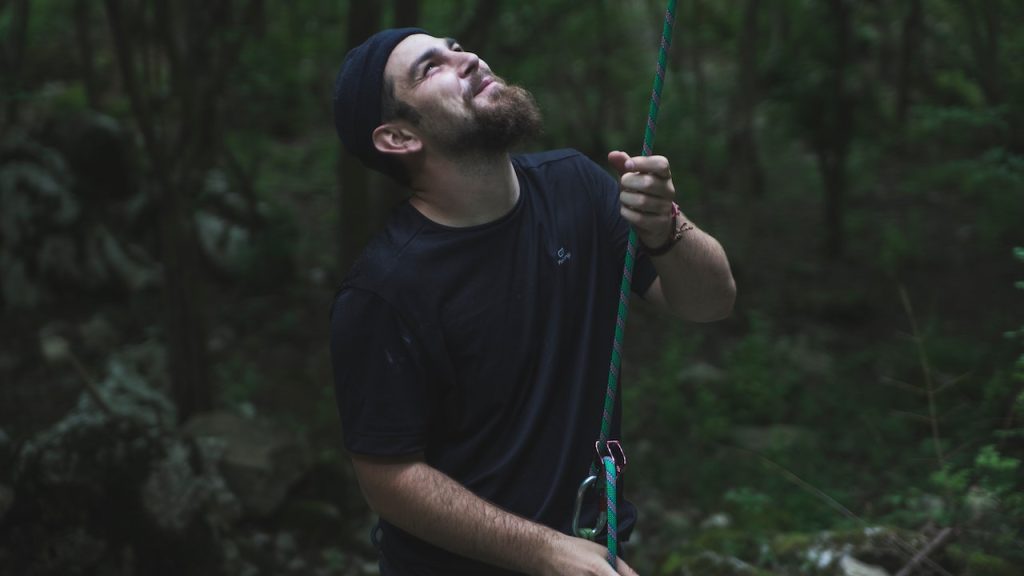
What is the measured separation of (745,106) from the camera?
8.91 metres

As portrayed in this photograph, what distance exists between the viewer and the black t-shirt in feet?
6.61

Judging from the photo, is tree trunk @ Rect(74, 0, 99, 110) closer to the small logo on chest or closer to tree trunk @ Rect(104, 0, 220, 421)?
tree trunk @ Rect(104, 0, 220, 421)

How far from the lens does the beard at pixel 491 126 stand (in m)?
2.05

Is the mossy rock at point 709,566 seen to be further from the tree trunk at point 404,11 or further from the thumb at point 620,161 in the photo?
the tree trunk at point 404,11

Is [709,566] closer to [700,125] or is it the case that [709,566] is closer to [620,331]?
[620,331]

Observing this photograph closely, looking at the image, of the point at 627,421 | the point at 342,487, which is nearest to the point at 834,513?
the point at 627,421

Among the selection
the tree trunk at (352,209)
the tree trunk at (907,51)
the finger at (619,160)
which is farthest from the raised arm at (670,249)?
the tree trunk at (907,51)

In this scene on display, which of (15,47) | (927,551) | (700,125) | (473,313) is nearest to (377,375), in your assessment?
(473,313)

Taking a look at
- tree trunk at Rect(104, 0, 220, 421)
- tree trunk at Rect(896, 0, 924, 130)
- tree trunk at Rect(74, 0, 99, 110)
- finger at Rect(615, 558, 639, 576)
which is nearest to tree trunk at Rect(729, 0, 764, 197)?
tree trunk at Rect(896, 0, 924, 130)

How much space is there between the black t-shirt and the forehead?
11.0 inches

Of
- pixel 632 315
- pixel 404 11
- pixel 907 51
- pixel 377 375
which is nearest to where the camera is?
pixel 377 375

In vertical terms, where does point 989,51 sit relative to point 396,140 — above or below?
below

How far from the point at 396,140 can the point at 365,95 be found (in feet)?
0.39

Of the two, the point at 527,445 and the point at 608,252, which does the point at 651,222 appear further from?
the point at 527,445
